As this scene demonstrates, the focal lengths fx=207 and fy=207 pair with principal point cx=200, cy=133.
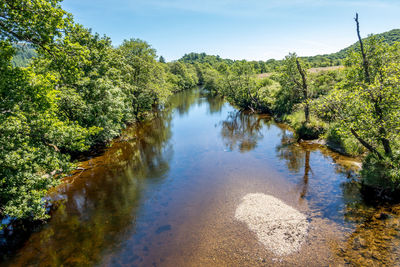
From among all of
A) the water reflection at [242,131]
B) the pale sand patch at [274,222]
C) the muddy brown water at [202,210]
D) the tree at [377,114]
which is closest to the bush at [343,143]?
the muddy brown water at [202,210]

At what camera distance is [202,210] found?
16797 millimetres

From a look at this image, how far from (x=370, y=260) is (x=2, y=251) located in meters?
22.0

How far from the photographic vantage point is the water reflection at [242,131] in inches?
1221

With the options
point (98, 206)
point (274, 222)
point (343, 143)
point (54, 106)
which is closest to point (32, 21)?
point (54, 106)

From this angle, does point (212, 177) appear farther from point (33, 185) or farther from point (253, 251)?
point (33, 185)

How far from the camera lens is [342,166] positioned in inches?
858

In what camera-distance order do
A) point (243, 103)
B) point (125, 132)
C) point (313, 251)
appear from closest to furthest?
point (313, 251), point (125, 132), point (243, 103)

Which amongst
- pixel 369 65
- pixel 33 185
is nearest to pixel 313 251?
pixel 369 65

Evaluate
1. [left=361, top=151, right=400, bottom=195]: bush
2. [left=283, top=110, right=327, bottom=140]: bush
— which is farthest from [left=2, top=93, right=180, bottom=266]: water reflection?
[left=283, top=110, right=327, bottom=140]: bush

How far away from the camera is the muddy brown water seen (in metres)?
12.4

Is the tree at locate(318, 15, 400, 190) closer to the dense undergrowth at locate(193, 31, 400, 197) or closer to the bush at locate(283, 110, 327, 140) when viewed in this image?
the dense undergrowth at locate(193, 31, 400, 197)

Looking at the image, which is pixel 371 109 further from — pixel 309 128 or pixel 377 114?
pixel 309 128

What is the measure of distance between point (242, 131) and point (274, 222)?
80.3 feet

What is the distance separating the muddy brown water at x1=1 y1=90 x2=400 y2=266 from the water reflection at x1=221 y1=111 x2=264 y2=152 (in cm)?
88
